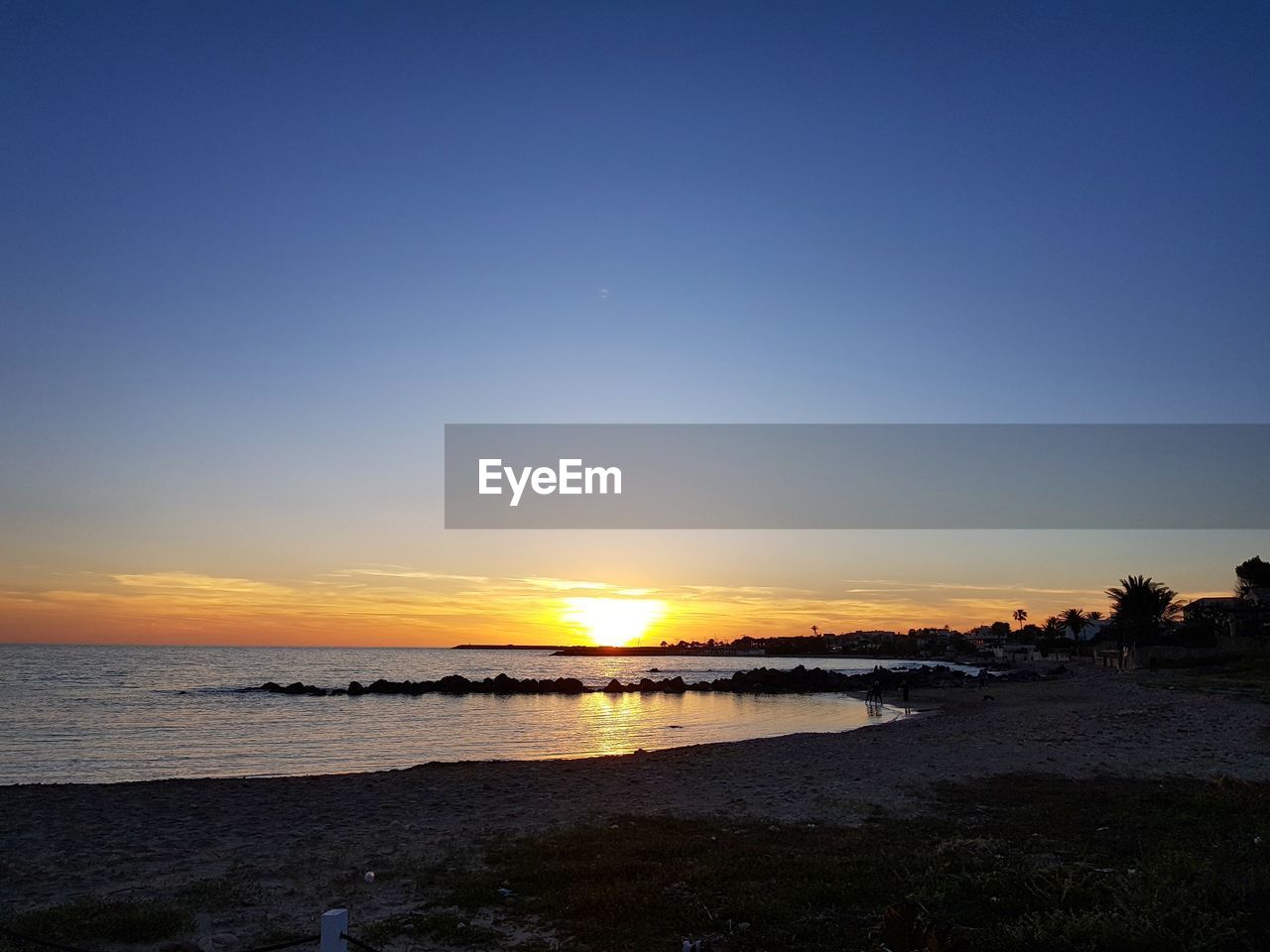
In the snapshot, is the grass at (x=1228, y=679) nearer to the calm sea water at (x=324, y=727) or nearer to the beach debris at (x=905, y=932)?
the calm sea water at (x=324, y=727)

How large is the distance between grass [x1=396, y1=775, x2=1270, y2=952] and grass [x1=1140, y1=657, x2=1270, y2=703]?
1143 inches

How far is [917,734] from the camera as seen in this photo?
29.6 metres

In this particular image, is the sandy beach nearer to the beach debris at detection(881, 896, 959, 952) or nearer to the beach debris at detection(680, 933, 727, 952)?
the beach debris at detection(680, 933, 727, 952)

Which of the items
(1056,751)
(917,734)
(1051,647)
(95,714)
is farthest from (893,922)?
(1051,647)

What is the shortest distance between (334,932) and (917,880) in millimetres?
7222

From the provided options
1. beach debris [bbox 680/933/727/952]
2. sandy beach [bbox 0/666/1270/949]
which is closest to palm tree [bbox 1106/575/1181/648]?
sandy beach [bbox 0/666/1270/949]

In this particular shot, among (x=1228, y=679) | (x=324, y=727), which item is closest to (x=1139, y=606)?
(x=1228, y=679)

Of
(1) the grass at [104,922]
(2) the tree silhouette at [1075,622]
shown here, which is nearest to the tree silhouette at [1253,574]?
(2) the tree silhouette at [1075,622]

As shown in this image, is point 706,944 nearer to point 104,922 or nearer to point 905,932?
point 905,932

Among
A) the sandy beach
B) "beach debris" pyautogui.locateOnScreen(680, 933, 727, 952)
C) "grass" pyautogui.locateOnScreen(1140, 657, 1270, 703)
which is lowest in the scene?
"grass" pyautogui.locateOnScreen(1140, 657, 1270, 703)

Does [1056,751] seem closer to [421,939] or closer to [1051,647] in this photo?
[421,939]

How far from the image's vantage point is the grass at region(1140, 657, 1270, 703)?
1518 inches

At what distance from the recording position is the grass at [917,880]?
25.9 ft

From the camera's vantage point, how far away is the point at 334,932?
5.60 m
